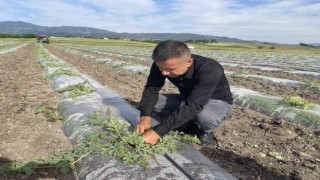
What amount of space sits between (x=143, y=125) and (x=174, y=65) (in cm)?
75

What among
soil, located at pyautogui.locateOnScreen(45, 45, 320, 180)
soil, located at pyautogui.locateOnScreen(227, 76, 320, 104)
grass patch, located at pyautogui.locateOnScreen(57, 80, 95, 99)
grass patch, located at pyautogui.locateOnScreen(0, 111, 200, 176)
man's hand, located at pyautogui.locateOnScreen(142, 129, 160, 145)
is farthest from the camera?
soil, located at pyautogui.locateOnScreen(227, 76, 320, 104)

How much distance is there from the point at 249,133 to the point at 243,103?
1.76 metres

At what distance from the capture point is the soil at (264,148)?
153 inches

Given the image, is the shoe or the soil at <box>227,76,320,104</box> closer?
the shoe

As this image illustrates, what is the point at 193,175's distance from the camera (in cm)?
291

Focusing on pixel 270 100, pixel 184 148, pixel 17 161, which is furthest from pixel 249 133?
pixel 17 161

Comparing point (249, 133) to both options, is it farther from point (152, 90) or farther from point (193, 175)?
point (193, 175)

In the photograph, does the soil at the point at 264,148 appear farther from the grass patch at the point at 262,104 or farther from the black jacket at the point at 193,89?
the black jacket at the point at 193,89

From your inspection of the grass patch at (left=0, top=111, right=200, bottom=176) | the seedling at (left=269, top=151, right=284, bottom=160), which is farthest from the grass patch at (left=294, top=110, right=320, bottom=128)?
the grass patch at (left=0, top=111, right=200, bottom=176)

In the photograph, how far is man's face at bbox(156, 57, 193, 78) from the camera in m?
3.53

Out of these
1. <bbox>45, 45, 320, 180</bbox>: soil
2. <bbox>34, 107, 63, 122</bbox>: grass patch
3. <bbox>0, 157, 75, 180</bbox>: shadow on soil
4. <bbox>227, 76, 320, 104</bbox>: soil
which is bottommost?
<bbox>227, 76, 320, 104</bbox>: soil

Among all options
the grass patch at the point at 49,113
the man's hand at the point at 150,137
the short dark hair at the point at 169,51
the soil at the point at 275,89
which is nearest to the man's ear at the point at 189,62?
the short dark hair at the point at 169,51

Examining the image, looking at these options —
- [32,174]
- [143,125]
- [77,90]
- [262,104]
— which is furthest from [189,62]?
[77,90]

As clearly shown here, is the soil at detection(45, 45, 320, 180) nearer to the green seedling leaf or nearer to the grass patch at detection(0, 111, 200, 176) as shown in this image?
the green seedling leaf
